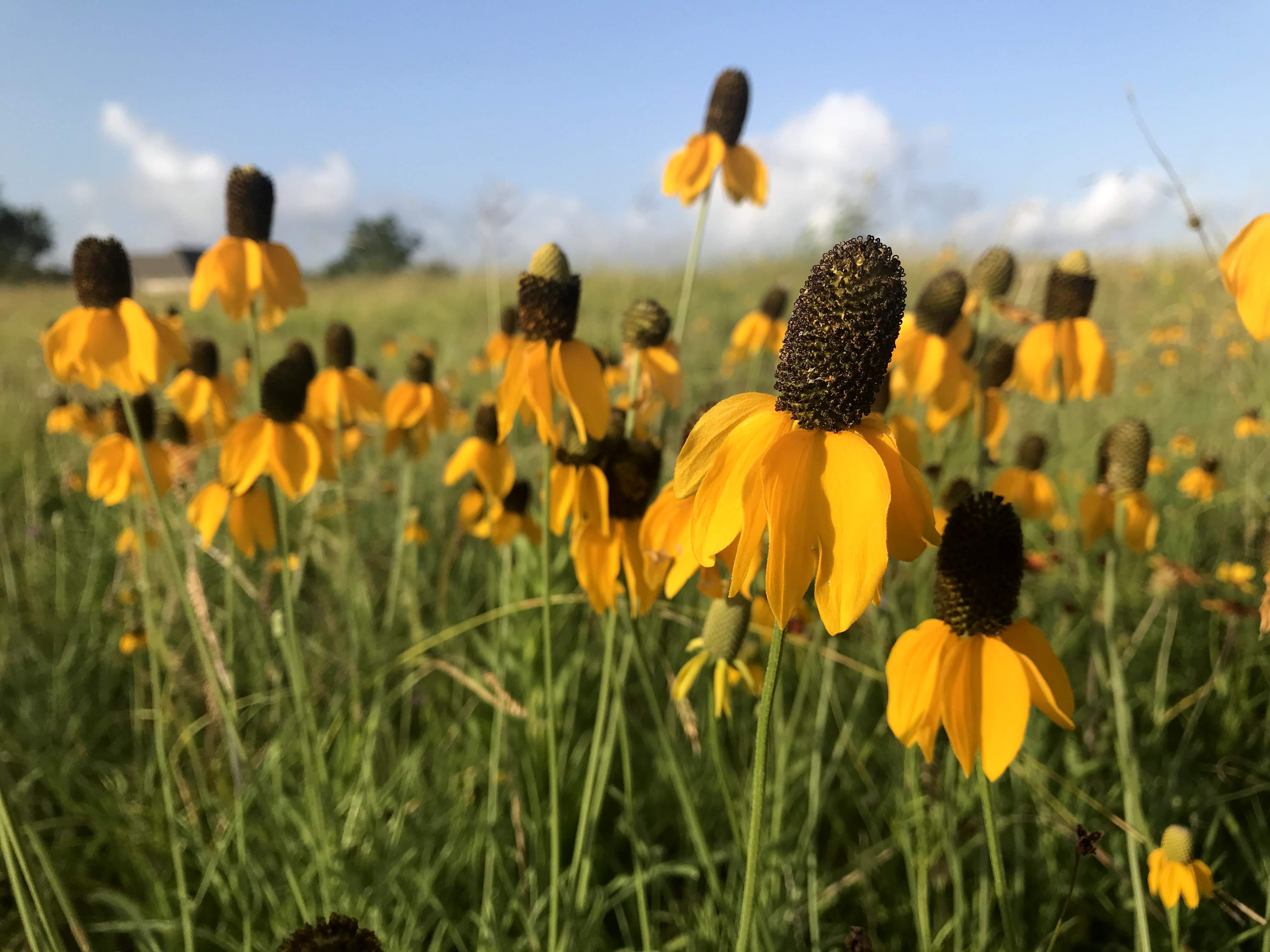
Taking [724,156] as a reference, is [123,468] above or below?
below

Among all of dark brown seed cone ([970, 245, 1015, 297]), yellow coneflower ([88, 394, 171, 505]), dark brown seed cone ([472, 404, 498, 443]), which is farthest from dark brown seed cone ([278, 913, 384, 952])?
dark brown seed cone ([970, 245, 1015, 297])

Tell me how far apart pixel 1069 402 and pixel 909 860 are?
18.1 ft

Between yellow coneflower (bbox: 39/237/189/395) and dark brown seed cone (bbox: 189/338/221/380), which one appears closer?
yellow coneflower (bbox: 39/237/189/395)

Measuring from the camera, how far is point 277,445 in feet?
5.93

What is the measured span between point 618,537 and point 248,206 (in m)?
1.42

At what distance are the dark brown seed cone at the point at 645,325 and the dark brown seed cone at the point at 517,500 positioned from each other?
726mm

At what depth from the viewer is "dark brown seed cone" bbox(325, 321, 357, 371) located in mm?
2500

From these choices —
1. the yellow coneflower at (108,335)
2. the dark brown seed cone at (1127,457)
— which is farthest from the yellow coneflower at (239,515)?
the dark brown seed cone at (1127,457)

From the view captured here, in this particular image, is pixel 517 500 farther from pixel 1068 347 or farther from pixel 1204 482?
pixel 1204 482

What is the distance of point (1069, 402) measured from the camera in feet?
19.8

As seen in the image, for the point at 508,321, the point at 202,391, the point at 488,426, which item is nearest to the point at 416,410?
the point at 488,426

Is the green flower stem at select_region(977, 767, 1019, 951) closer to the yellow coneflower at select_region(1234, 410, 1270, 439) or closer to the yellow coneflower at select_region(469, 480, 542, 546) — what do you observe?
the yellow coneflower at select_region(469, 480, 542, 546)

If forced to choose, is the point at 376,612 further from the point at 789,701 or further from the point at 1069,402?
the point at 1069,402

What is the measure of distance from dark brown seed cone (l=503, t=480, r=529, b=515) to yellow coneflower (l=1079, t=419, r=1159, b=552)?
62.3 inches
